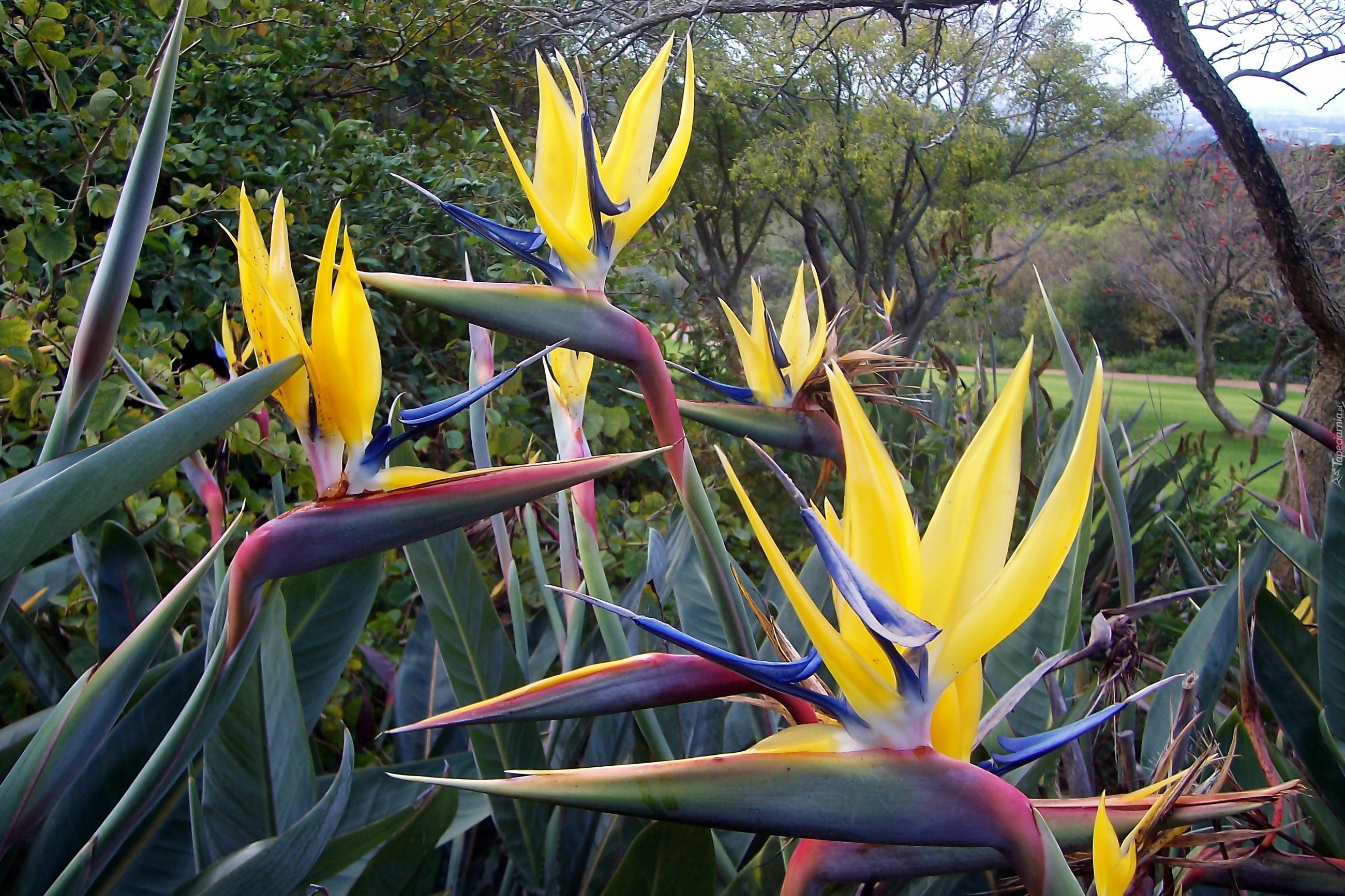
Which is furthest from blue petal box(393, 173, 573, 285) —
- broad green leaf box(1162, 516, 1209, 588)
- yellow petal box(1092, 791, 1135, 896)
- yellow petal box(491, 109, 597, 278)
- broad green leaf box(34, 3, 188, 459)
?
broad green leaf box(1162, 516, 1209, 588)

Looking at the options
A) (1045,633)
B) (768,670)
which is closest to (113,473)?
(768,670)

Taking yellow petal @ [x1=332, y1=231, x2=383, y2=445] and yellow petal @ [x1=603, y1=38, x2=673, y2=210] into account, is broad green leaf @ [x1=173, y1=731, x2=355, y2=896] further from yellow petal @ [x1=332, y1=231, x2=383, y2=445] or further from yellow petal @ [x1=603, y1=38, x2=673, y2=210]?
yellow petal @ [x1=603, y1=38, x2=673, y2=210]

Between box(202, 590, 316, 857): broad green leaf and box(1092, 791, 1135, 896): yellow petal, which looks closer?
box(1092, 791, 1135, 896): yellow petal

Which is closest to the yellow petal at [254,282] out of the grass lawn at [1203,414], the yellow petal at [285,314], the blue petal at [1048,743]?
the yellow petal at [285,314]

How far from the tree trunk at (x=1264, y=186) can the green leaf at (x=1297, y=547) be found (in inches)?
48.4

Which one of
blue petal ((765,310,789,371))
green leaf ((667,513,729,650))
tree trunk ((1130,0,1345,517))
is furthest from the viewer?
tree trunk ((1130,0,1345,517))

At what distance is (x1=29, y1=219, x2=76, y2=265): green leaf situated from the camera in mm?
935

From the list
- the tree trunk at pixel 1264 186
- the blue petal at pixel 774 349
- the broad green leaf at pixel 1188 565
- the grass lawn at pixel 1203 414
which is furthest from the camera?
the grass lawn at pixel 1203 414

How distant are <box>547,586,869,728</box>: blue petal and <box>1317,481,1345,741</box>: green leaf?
0.52m

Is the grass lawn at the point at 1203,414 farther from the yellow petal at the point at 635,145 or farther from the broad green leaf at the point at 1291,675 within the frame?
the yellow petal at the point at 635,145

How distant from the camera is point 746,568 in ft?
5.66

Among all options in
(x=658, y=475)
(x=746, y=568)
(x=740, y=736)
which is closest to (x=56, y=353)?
(x=740, y=736)

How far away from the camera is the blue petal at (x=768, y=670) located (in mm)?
273

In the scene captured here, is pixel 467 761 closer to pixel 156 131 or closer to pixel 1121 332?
pixel 156 131
